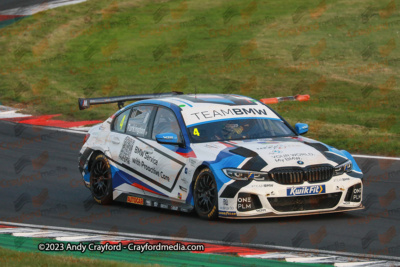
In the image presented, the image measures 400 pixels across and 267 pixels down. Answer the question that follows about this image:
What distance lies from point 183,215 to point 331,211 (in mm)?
1854

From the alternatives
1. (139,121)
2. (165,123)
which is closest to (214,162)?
(165,123)

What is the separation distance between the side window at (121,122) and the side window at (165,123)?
730mm

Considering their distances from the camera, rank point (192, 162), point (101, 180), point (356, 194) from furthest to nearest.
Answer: point (101, 180)
point (192, 162)
point (356, 194)

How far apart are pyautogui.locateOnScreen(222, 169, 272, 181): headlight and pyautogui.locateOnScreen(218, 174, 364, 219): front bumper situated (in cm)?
6

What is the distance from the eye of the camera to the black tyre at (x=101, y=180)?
11.0m

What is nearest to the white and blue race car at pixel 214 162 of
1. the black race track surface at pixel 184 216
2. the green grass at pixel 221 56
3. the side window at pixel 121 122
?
the side window at pixel 121 122

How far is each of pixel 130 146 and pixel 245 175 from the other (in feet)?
7.67

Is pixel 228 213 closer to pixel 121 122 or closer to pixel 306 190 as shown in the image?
pixel 306 190

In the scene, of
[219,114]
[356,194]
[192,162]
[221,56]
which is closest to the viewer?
[356,194]

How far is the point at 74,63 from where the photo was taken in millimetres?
29047

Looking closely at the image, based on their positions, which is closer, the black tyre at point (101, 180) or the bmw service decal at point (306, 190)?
the bmw service decal at point (306, 190)

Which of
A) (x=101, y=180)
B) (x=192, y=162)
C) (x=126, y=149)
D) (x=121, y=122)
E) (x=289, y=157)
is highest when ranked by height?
(x=289, y=157)

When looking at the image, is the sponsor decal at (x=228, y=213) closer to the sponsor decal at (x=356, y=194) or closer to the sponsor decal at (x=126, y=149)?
the sponsor decal at (x=356, y=194)

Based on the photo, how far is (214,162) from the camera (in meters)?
9.20
